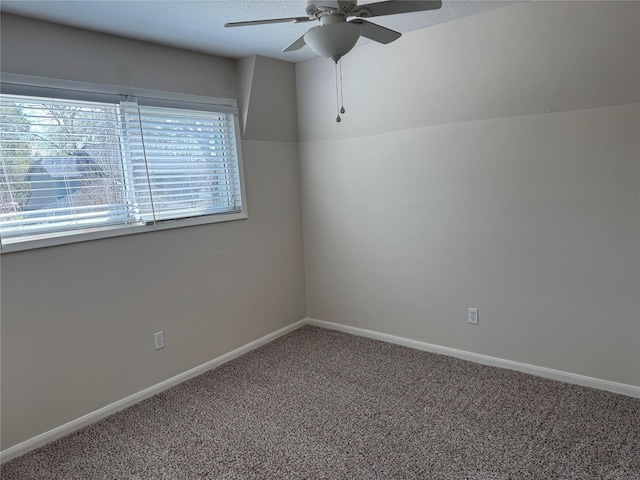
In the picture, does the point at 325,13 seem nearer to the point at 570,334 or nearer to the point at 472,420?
the point at 472,420

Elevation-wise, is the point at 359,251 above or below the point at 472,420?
above

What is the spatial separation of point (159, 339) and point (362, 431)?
1501 millimetres

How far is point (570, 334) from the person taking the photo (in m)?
2.68

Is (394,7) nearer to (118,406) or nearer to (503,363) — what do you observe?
(503,363)

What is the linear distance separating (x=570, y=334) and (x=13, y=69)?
3.54 metres

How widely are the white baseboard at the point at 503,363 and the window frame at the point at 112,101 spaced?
142 cm

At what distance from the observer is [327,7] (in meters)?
1.56

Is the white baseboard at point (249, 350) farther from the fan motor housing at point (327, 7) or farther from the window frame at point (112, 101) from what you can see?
the fan motor housing at point (327, 7)

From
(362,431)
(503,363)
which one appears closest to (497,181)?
(503,363)

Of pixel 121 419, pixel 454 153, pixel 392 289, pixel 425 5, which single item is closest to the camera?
pixel 425 5

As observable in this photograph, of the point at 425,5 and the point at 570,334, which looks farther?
the point at 570,334

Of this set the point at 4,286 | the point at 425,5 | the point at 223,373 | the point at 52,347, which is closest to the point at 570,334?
the point at 425,5

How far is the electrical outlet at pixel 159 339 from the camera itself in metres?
2.88

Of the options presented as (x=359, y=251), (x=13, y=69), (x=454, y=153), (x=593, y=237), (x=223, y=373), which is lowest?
(x=223, y=373)
